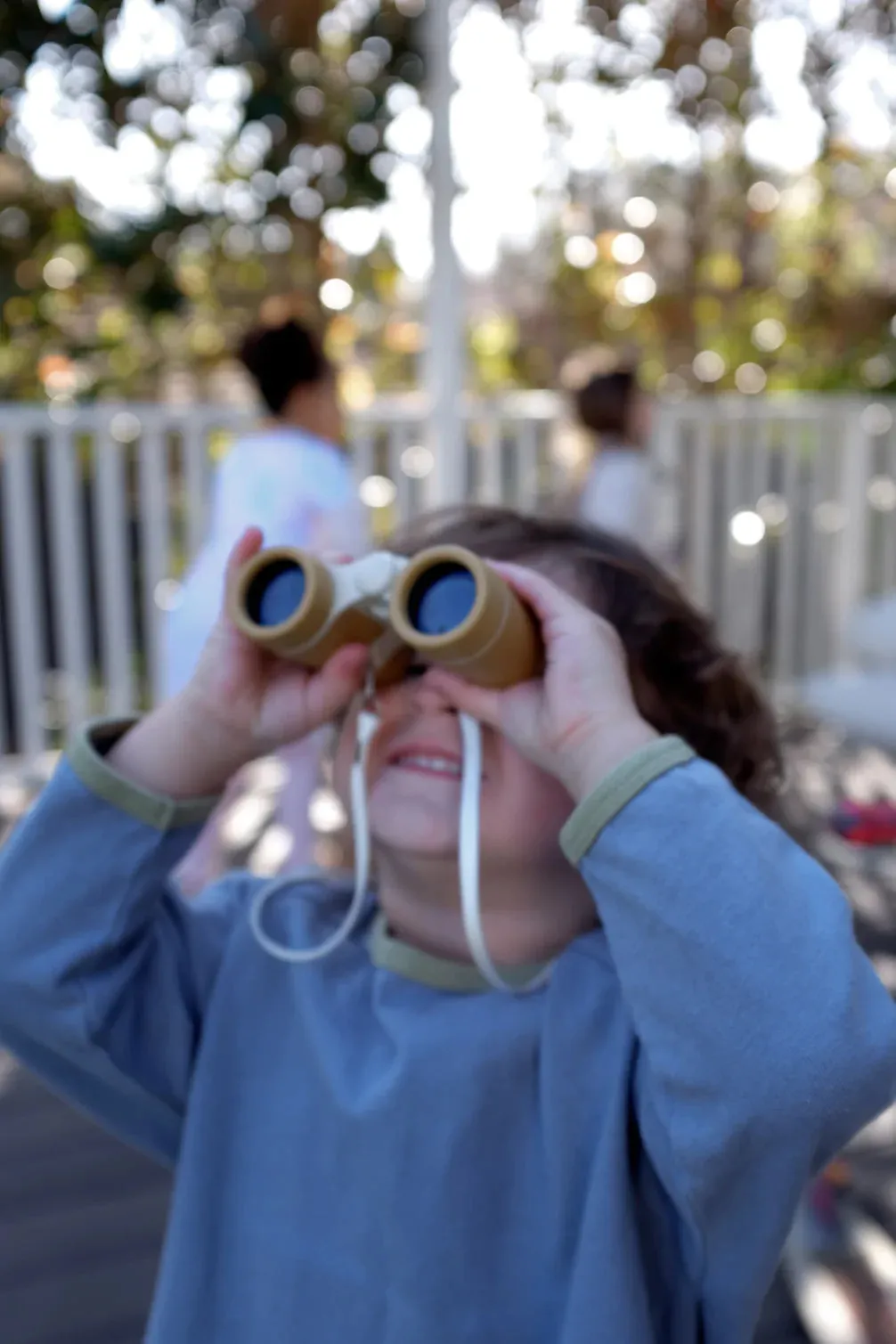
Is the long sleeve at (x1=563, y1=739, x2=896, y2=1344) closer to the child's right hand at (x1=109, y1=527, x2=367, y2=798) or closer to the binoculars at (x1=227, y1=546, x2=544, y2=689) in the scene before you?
the binoculars at (x1=227, y1=546, x2=544, y2=689)

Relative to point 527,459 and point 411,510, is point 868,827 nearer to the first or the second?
point 411,510

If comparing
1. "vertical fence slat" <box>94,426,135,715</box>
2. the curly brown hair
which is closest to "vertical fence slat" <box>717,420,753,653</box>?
"vertical fence slat" <box>94,426,135,715</box>

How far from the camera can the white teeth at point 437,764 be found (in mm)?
996

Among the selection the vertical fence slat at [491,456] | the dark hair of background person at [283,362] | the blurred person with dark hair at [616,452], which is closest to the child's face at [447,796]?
the dark hair of background person at [283,362]

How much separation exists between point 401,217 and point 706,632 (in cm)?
404

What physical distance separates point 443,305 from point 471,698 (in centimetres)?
332

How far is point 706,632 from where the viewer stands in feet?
3.95

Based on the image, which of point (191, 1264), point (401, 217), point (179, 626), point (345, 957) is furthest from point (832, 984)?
point (401, 217)

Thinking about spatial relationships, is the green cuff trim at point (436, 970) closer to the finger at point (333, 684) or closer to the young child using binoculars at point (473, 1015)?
the young child using binoculars at point (473, 1015)

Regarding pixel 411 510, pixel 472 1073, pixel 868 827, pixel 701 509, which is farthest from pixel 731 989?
pixel 701 509

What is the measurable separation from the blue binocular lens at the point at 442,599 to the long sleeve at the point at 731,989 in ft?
0.50

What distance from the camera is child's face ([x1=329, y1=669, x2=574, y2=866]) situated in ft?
3.21

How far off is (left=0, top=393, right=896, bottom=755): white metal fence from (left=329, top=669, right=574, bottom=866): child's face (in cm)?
337

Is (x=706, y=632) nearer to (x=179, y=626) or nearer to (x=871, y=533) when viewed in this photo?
(x=179, y=626)
